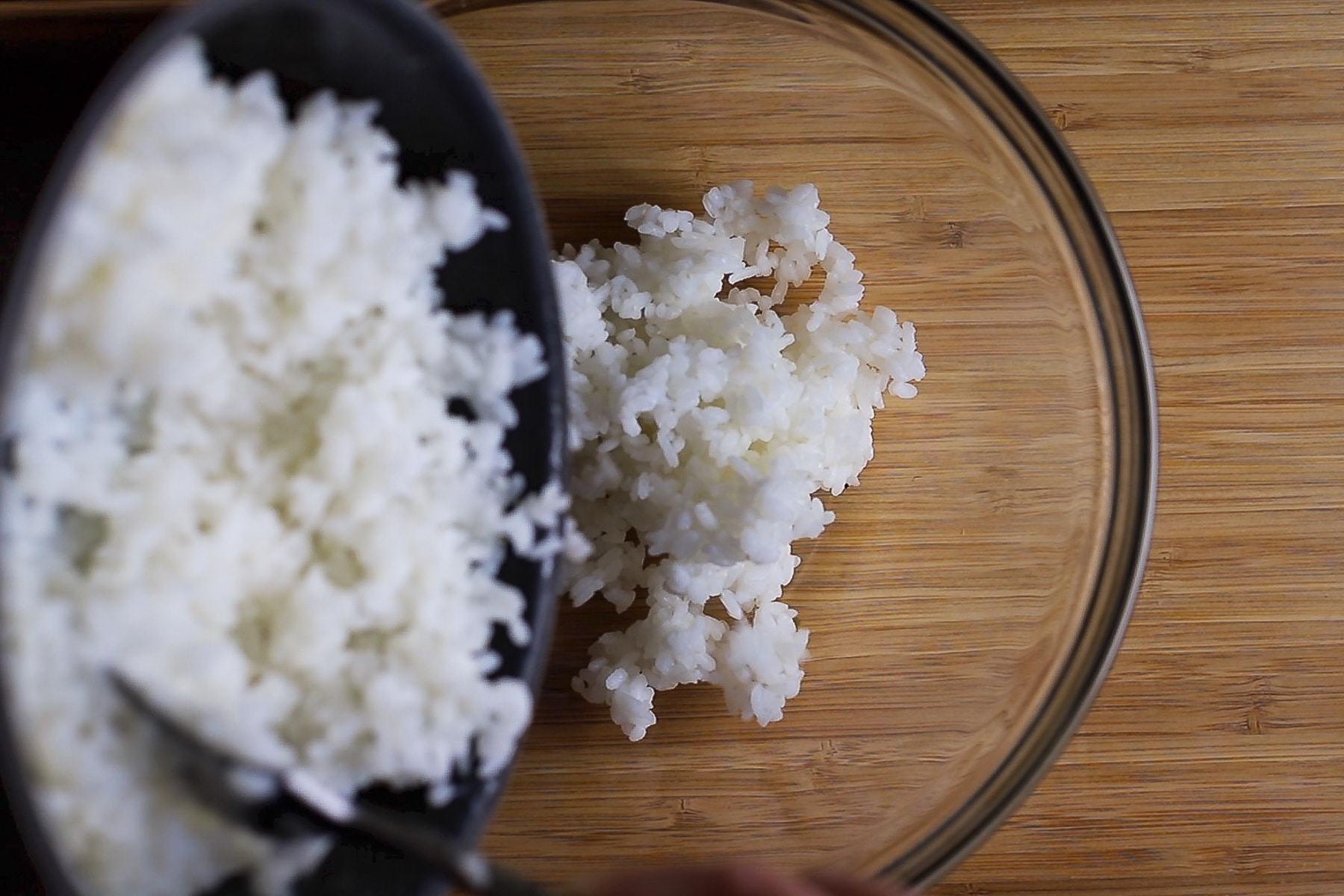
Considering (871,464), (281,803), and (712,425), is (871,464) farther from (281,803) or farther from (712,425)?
(281,803)

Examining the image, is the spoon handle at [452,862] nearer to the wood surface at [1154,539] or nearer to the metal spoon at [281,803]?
the metal spoon at [281,803]

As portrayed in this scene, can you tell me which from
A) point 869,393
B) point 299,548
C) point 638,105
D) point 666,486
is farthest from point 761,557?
point 638,105

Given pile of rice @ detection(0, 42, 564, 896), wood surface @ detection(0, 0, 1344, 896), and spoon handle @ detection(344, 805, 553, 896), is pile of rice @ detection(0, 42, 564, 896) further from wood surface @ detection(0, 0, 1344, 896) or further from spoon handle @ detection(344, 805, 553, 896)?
wood surface @ detection(0, 0, 1344, 896)

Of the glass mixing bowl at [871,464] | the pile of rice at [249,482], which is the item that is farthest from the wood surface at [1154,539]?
the pile of rice at [249,482]

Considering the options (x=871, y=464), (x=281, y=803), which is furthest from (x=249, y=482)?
(x=871, y=464)

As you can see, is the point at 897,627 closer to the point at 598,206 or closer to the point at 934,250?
the point at 934,250

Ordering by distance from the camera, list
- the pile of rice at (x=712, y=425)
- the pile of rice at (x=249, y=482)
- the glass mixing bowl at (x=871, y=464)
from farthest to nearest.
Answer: the glass mixing bowl at (x=871, y=464)
the pile of rice at (x=712, y=425)
the pile of rice at (x=249, y=482)
